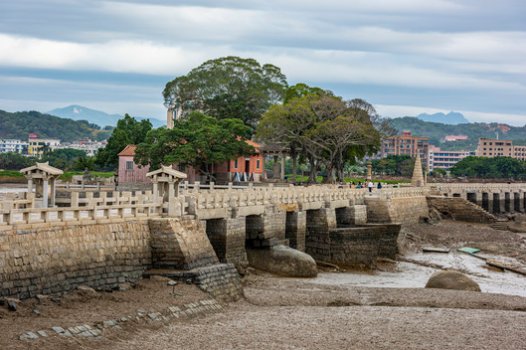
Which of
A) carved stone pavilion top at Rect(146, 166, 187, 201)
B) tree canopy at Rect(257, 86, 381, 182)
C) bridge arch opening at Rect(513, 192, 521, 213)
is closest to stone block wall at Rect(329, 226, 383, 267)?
carved stone pavilion top at Rect(146, 166, 187, 201)

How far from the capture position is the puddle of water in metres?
31.5

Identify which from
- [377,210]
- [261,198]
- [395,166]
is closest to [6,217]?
[261,198]

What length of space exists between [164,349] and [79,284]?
454 centimetres

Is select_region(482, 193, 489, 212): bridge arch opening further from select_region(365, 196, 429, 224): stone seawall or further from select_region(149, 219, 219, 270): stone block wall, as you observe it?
select_region(149, 219, 219, 270): stone block wall

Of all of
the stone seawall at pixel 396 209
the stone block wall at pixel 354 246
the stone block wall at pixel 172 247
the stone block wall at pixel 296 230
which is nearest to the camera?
the stone block wall at pixel 172 247

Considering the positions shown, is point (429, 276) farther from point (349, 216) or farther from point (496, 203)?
point (496, 203)

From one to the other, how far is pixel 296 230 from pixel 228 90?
46752 mm

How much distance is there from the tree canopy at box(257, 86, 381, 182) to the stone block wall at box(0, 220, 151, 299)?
127 ft

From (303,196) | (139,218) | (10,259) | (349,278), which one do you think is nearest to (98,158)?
(303,196)

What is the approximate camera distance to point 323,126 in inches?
2371

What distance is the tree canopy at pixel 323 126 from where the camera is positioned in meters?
60.6

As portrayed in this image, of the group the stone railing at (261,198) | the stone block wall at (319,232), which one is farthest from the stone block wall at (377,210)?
the stone block wall at (319,232)

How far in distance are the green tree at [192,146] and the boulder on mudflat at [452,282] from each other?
106ft

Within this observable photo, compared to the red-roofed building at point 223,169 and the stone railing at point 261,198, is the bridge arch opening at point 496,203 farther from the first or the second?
the stone railing at point 261,198
